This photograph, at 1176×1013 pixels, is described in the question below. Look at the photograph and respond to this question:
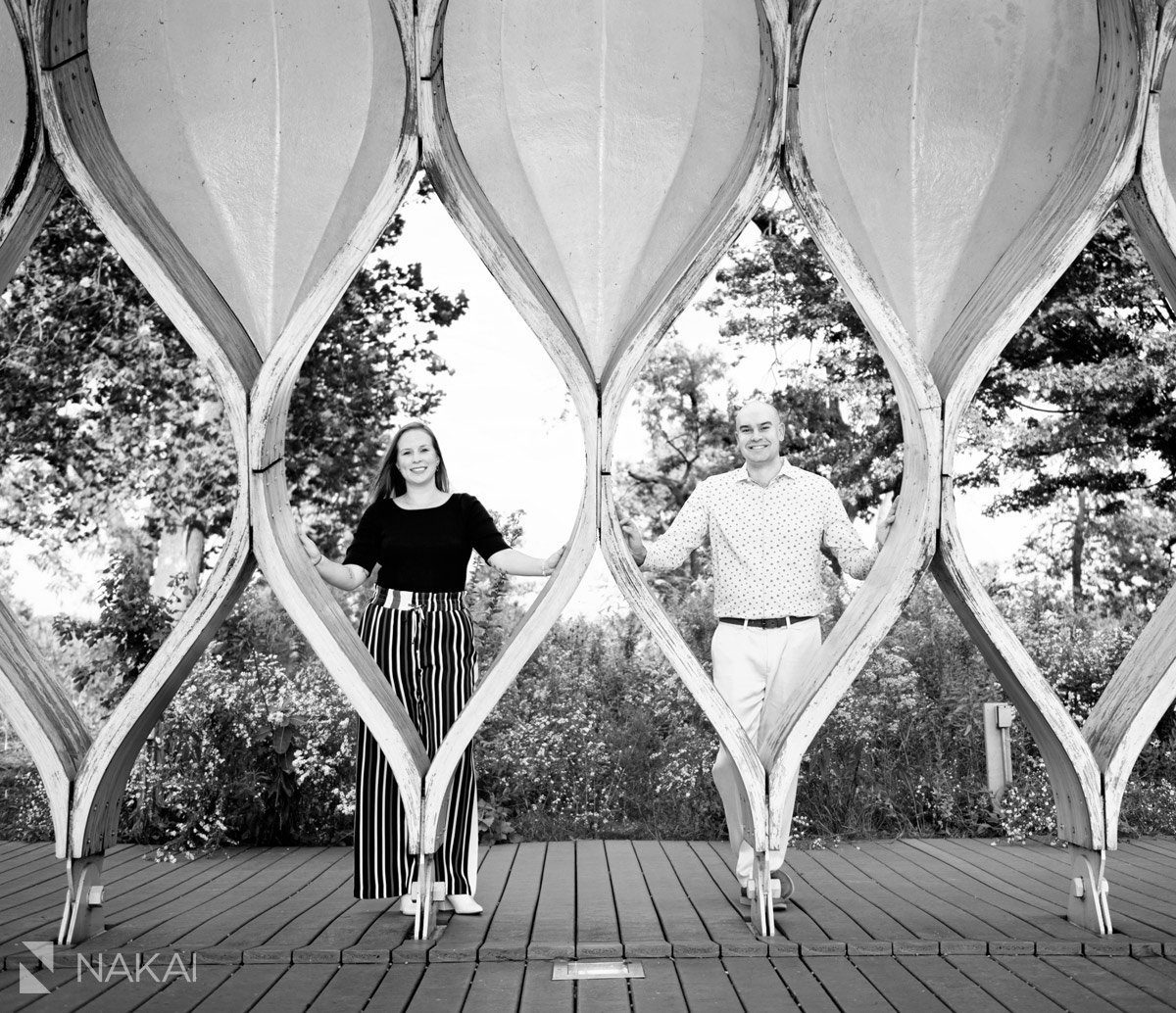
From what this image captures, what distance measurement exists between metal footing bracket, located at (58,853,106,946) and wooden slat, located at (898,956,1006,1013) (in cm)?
214

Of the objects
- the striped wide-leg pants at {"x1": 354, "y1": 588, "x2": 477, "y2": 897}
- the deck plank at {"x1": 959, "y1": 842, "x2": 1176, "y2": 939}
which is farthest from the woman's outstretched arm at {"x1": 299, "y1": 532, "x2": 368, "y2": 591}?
the deck plank at {"x1": 959, "y1": 842, "x2": 1176, "y2": 939}

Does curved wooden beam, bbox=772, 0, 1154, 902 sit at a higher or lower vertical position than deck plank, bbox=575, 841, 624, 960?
higher

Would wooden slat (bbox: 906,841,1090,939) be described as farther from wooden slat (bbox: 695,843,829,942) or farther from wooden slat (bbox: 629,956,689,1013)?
wooden slat (bbox: 629,956,689,1013)

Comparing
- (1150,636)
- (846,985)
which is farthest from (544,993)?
(1150,636)

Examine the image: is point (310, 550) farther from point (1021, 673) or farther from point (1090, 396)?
point (1090, 396)

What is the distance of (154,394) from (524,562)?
19.5ft

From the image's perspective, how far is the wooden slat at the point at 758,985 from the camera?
2.74 meters

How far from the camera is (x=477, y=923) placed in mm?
3568

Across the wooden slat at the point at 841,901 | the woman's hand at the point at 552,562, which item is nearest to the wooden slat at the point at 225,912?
the woman's hand at the point at 552,562

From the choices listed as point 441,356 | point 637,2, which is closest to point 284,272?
point 637,2

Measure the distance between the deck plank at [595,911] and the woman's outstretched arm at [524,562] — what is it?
992 millimetres

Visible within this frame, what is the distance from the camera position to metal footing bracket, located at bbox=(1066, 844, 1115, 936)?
10.8 feet

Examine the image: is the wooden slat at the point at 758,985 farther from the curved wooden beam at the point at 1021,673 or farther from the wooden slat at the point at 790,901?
the curved wooden beam at the point at 1021,673

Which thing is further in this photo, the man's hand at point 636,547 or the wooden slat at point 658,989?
the man's hand at point 636,547
